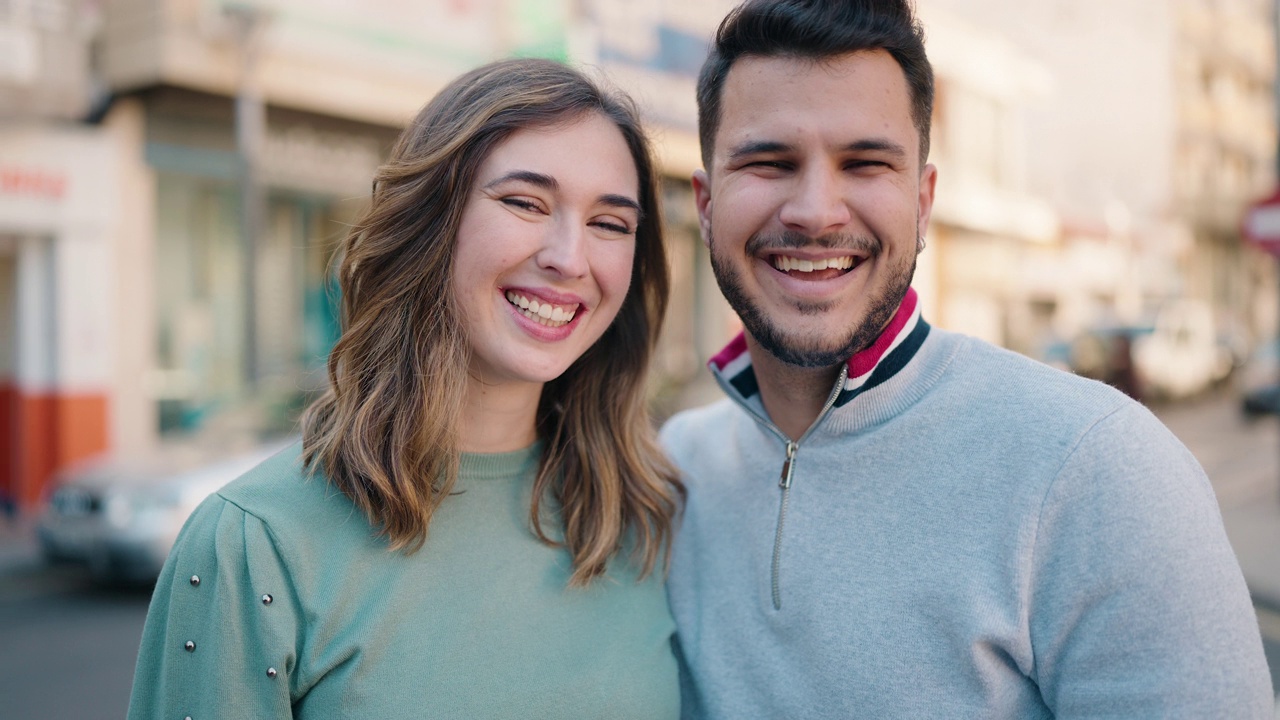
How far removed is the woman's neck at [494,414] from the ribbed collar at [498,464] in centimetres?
2

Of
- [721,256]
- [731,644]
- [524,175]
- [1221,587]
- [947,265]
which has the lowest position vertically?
[947,265]

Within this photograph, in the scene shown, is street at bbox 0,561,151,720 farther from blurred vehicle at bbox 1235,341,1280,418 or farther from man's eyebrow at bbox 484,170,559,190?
blurred vehicle at bbox 1235,341,1280,418

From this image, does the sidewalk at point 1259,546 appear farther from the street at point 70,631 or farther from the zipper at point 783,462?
the zipper at point 783,462

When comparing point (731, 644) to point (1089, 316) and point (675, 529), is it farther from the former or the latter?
point (1089, 316)

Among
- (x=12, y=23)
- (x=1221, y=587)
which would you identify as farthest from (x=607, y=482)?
(x=12, y=23)

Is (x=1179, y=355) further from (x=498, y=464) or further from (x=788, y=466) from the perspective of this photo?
(x=498, y=464)

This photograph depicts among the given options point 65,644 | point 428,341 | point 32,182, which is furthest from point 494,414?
point 32,182

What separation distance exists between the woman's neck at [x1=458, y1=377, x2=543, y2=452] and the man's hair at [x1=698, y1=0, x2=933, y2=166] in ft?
2.64

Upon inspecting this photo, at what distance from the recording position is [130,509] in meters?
6.63

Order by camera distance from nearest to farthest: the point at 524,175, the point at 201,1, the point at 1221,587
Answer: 1. the point at 1221,587
2. the point at 524,175
3. the point at 201,1

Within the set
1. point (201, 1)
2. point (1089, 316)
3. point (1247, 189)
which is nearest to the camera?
point (201, 1)

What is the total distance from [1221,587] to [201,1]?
10996 millimetres

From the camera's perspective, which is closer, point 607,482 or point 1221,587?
point 1221,587

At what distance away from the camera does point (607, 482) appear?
2.28m
